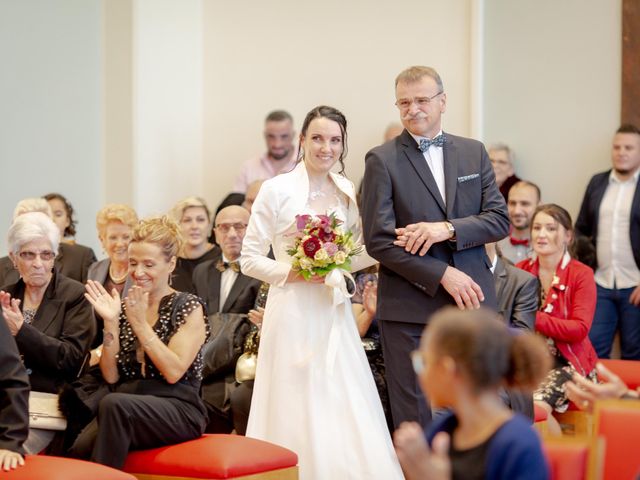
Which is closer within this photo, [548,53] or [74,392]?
[74,392]

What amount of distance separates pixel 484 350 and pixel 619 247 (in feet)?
17.0

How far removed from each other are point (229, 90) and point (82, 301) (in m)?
4.36

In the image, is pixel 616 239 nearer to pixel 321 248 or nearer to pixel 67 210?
pixel 321 248

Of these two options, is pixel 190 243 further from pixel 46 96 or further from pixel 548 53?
pixel 548 53

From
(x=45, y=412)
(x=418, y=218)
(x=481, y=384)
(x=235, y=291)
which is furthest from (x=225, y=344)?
(x=481, y=384)

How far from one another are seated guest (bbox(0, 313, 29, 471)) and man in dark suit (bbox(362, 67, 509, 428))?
1.51 m

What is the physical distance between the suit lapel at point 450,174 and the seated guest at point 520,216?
8.48 ft

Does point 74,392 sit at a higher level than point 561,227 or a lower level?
lower

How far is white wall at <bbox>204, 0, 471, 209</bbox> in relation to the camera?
27.1 feet

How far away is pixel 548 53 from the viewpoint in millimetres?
7867

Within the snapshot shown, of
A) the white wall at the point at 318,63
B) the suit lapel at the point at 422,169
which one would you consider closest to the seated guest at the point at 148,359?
the suit lapel at the point at 422,169

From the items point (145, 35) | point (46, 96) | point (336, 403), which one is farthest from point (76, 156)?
point (336, 403)

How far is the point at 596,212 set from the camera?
7309 mm

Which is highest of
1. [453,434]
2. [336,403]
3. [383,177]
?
[383,177]
